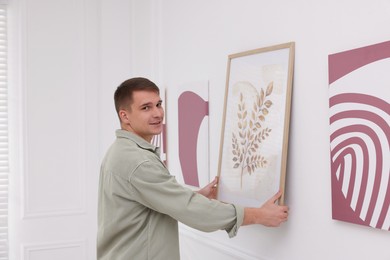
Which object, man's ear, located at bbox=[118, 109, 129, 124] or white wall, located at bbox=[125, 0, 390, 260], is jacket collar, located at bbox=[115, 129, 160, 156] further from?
white wall, located at bbox=[125, 0, 390, 260]

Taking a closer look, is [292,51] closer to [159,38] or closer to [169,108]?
[169,108]

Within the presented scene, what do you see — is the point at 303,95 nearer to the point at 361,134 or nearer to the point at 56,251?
the point at 361,134

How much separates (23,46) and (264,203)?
244cm

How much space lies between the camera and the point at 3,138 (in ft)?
12.2

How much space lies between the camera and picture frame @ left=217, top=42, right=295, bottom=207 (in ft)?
6.91

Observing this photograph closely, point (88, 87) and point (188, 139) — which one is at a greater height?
point (88, 87)

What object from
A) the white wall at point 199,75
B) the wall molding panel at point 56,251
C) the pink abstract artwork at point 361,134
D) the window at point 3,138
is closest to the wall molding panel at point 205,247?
the white wall at point 199,75

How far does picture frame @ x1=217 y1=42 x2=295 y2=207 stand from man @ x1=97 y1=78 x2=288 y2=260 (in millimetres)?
164

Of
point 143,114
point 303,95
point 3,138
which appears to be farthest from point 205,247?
point 3,138

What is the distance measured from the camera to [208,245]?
9.34 ft

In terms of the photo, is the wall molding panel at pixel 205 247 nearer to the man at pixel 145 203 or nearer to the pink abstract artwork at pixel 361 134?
the man at pixel 145 203

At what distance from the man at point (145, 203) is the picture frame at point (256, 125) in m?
0.16

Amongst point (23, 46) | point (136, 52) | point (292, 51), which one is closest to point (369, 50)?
point (292, 51)

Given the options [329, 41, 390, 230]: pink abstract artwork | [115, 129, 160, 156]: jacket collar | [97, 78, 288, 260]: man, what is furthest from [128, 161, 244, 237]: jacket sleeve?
[329, 41, 390, 230]: pink abstract artwork
